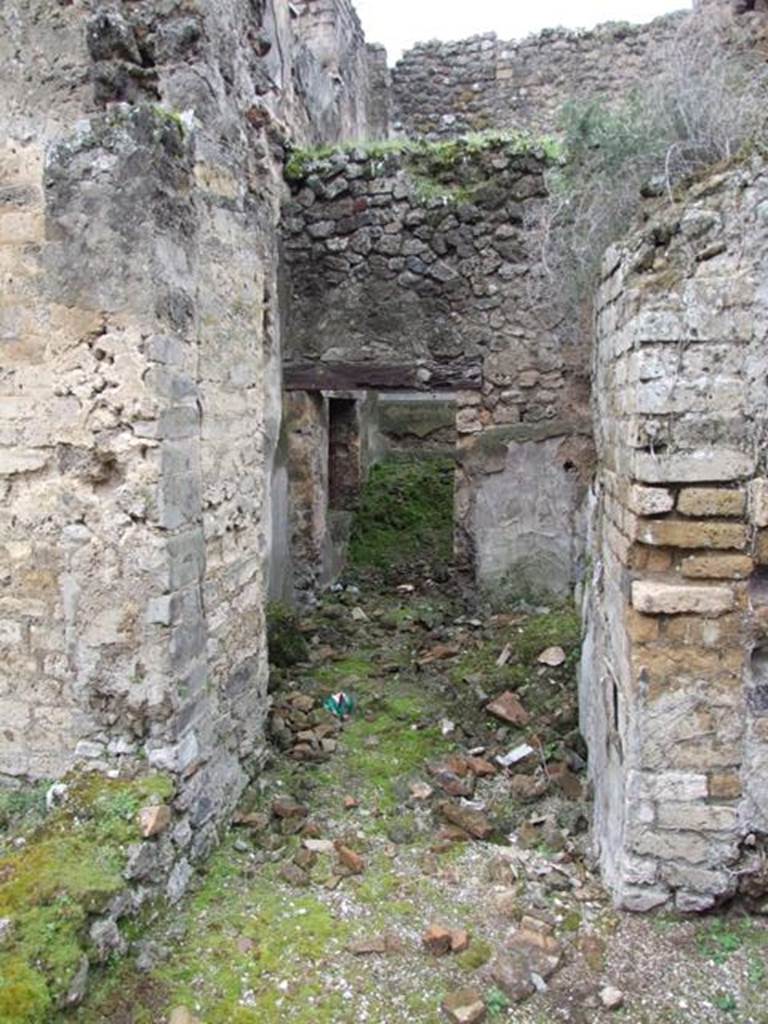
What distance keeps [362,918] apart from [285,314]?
472cm

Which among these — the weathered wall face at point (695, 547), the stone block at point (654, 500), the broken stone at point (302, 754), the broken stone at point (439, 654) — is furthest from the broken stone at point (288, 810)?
the stone block at point (654, 500)

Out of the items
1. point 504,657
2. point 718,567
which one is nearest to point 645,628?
point 718,567

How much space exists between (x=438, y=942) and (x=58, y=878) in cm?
133

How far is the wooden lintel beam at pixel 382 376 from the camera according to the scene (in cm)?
636

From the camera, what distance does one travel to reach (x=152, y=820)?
2.98 m

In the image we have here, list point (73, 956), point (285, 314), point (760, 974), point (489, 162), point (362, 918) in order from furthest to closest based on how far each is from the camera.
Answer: point (285, 314), point (489, 162), point (362, 918), point (760, 974), point (73, 956)

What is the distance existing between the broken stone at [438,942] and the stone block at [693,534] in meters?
1.58

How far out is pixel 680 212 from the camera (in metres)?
2.83

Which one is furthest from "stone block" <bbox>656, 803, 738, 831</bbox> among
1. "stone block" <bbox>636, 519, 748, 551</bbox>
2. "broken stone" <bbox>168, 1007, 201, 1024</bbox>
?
"broken stone" <bbox>168, 1007, 201, 1024</bbox>

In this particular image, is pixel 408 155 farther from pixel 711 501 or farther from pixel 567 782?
pixel 567 782

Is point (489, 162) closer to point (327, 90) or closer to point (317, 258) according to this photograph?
point (317, 258)

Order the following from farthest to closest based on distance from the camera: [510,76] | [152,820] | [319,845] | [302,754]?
1. [510,76]
2. [302,754]
3. [319,845]
4. [152,820]

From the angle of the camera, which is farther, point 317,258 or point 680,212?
point 317,258

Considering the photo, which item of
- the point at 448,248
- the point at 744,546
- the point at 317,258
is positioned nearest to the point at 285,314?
the point at 317,258
